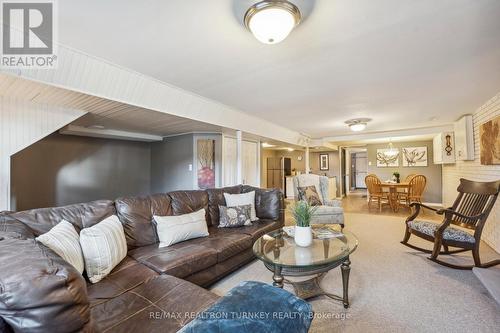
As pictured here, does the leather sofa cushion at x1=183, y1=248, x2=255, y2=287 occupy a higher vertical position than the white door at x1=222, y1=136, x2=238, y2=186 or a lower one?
lower

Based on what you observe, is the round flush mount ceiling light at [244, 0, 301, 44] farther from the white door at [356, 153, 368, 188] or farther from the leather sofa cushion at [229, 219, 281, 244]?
the white door at [356, 153, 368, 188]

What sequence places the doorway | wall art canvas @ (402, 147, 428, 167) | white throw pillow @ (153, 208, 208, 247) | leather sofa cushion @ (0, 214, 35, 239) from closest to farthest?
leather sofa cushion @ (0, 214, 35, 239) → white throw pillow @ (153, 208, 208, 247) → wall art canvas @ (402, 147, 428, 167) → the doorway

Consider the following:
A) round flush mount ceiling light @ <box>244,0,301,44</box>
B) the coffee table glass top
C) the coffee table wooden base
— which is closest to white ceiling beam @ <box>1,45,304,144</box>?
round flush mount ceiling light @ <box>244,0,301,44</box>

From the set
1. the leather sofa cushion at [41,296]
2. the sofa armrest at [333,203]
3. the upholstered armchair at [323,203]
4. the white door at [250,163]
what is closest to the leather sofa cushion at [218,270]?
the leather sofa cushion at [41,296]

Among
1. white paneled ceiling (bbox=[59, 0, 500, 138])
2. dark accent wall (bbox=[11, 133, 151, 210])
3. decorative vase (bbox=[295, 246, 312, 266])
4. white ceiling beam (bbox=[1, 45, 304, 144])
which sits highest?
white paneled ceiling (bbox=[59, 0, 500, 138])

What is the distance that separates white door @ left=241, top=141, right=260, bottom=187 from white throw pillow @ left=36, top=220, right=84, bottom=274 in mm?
4430

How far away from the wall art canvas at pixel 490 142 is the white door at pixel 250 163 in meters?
4.57

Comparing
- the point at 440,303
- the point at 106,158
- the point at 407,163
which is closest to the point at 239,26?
the point at 440,303

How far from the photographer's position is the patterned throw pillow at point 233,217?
3.02m

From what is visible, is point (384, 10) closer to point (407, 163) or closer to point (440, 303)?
point (440, 303)

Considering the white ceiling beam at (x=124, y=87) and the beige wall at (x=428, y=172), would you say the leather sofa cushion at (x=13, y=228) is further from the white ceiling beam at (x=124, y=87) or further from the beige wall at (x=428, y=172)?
the beige wall at (x=428, y=172)

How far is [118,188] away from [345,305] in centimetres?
546

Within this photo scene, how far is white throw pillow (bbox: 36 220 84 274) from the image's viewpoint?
1.43m

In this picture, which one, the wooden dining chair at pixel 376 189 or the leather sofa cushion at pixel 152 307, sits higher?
the wooden dining chair at pixel 376 189
